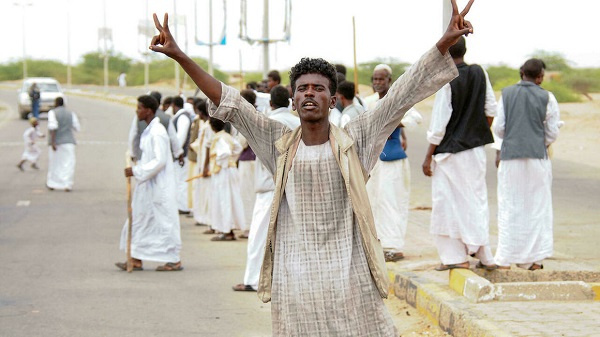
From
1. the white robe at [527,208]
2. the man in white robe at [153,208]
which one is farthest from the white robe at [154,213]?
the white robe at [527,208]

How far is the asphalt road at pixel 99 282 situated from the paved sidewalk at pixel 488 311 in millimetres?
1170

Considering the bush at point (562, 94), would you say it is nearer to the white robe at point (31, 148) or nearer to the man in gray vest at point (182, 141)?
the white robe at point (31, 148)

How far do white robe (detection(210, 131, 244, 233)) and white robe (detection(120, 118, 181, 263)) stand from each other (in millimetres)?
2188

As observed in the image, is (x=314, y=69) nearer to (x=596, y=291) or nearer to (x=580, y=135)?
(x=596, y=291)

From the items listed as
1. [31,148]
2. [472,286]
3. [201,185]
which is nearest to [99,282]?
[472,286]

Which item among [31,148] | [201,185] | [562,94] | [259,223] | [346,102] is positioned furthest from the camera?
[562,94]

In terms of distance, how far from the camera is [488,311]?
23.0 feet

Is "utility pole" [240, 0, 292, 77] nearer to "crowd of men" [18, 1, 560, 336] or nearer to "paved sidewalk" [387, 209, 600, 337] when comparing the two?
"crowd of men" [18, 1, 560, 336]

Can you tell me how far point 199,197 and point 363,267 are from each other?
10.5m

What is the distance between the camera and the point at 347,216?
14.4 ft

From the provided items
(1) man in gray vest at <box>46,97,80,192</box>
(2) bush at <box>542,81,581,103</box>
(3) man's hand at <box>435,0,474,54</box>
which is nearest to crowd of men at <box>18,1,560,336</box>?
(3) man's hand at <box>435,0,474,54</box>

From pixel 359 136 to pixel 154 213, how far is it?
641 cm

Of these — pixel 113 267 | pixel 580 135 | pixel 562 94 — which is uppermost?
pixel 562 94

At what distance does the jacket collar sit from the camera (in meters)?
4.41
